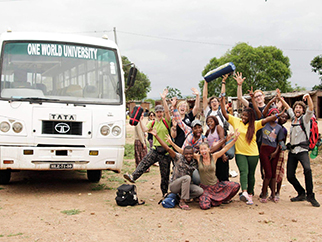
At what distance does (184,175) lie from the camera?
6.09 metres

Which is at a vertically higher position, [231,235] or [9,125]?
[9,125]

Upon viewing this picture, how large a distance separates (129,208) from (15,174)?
4.48m

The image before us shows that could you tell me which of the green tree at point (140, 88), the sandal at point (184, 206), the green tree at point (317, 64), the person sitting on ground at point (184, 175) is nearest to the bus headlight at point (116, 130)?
the person sitting on ground at point (184, 175)

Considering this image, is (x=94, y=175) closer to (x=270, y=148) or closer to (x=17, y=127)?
(x=17, y=127)

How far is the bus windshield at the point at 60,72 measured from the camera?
6.70 metres

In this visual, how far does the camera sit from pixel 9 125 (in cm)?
636

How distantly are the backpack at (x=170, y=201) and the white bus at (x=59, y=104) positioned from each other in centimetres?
135

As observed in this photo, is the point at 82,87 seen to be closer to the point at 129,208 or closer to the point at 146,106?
the point at 129,208

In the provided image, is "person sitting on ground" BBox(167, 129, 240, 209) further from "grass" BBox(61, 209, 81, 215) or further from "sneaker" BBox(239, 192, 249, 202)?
"grass" BBox(61, 209, 81, 215)

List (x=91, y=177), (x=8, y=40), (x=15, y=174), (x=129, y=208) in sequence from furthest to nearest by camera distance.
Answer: (x=15, y=174), (x=91, y=177), (x=8, y=40), (x=129, y=208)

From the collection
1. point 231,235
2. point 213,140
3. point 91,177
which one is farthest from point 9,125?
point 231,235

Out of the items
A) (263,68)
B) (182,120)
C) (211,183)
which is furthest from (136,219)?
(263,68)

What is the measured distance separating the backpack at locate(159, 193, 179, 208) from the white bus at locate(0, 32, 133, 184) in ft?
4.44

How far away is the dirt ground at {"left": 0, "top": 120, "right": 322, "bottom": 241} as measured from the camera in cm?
451
